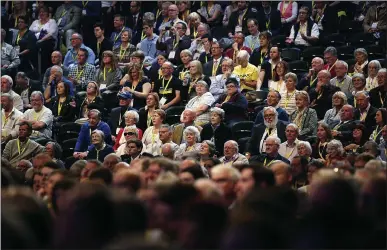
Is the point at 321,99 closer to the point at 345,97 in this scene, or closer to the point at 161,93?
the point at 345,97

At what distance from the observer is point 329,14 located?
1903cm

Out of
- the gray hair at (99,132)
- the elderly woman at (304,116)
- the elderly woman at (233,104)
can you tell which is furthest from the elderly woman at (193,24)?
the gray hair at (99,132)

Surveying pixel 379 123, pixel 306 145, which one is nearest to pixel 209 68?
pixel 379 123

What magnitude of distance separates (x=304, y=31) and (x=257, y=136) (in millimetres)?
3929

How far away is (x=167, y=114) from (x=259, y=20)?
11.2 feet

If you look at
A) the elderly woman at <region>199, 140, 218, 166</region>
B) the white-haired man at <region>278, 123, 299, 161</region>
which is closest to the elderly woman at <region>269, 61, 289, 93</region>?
the white-haired man at <region>278, 123, 299, 161</region>

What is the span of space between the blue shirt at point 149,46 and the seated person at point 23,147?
12.3ft

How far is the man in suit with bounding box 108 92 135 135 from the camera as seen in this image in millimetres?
16484

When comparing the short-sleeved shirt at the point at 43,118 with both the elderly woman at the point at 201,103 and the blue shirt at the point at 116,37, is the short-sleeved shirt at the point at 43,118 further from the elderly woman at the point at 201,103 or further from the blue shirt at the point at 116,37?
the blue shirt at the point at 116,37

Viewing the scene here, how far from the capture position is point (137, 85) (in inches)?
671

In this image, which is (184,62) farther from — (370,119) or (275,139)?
(275,139)

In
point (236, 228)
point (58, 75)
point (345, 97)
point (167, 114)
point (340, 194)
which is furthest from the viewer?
point (58, 75)

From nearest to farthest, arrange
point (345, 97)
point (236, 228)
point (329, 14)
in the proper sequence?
1. point (236, 228)
2. point (345, 97)
3. point (329, 14)

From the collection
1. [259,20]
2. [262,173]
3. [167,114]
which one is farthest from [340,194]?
[259,20]
